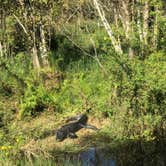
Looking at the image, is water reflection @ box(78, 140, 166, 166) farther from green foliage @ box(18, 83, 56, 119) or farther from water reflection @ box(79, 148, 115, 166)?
green foliage @ box(18, 83, 56, 119)

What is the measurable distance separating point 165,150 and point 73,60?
18.6 feet

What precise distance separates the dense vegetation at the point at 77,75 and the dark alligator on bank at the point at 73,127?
14cm

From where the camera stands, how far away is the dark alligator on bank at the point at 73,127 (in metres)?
10.5

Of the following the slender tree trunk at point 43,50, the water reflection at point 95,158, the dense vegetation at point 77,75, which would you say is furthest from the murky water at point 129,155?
the slender tree trunk at point 43,50

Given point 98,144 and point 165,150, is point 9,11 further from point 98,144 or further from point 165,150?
point 165,150

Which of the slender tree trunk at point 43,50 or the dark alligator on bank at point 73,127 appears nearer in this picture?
the dark alligator on bank at point 73,127

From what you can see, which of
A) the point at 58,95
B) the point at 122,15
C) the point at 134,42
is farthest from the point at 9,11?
the point at 134,42

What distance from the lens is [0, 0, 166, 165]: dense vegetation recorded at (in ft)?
29.9

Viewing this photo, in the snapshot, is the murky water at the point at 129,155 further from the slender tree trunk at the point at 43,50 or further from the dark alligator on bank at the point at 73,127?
the slender tree trunk at the point at 43,50

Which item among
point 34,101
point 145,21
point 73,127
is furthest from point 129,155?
point 34,101

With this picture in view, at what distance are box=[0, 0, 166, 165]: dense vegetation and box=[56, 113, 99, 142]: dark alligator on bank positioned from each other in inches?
5.6

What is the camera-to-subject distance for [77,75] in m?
13.0

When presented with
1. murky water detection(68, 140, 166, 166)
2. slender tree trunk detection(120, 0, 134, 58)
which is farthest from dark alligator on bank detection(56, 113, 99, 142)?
slender tree trunk detection(120, 0, 134, 58)

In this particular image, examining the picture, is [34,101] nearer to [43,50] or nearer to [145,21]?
[43,50]
